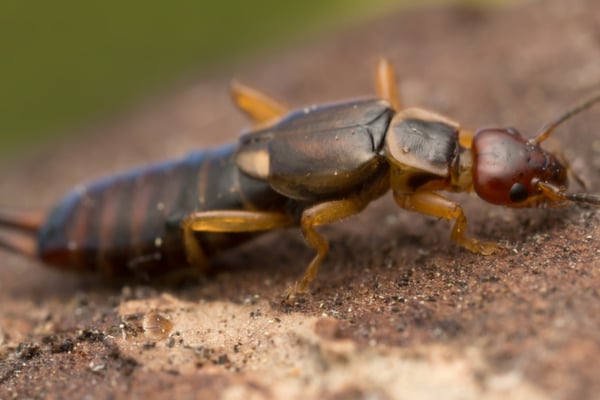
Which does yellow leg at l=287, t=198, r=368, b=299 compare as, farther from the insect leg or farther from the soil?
the insect leg

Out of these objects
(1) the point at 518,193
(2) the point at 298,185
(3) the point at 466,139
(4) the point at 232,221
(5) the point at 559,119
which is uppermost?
(5) the point at 559,119

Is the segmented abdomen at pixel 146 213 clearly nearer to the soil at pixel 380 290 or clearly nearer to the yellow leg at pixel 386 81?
the soil at pixel 380 290

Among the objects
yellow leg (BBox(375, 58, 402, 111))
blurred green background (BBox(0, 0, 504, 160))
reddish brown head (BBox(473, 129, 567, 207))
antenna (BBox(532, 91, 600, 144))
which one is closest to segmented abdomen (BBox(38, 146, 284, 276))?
yellow leg (BBox(375, 58, 402, 111))

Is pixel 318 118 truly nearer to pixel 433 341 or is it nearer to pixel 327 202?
pixel 327 202

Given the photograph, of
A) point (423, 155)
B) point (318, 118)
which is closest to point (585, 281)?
point (423, 155)

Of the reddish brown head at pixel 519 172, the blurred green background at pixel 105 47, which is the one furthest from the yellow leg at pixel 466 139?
the blurred green background at pixel 105 47

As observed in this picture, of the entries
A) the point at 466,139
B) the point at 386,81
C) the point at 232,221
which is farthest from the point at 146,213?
the point at 466,139

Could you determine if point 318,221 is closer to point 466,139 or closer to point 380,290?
point 380,290

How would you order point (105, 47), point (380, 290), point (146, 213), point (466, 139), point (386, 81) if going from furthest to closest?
point (105, 47)
point (386, 81)
point (146, 213)
point (466, 139)
point (380, 290)
